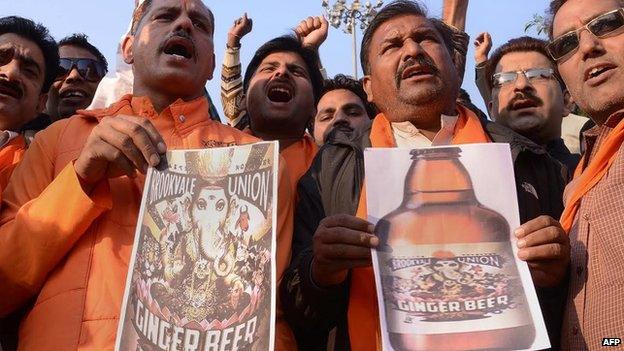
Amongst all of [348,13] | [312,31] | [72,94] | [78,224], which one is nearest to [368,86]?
[78,224]

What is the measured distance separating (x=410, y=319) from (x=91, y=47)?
3805 millimetres

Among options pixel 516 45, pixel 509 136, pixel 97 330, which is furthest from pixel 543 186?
pixel 516 45

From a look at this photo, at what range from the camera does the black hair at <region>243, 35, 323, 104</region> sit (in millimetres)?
4457

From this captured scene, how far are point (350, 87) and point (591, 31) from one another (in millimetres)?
2676

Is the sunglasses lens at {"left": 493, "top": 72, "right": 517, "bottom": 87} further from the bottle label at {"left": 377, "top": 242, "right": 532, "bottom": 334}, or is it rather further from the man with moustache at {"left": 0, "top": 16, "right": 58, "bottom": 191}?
the man with moustache at {"left": 0, "top": 16, "right": 58, "bottom": 191}

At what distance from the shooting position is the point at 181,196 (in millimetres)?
2092

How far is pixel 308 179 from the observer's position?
2.63 metres

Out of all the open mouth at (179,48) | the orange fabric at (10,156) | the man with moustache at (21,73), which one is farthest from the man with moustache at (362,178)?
the man with moustache at (21,73)

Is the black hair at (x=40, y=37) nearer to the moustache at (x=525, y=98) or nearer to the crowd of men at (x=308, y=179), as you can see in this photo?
the crowd of men at (x=308, y=179)

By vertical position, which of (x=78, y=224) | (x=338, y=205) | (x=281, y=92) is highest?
(x=281, y=92)

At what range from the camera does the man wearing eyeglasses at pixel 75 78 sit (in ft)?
14.8

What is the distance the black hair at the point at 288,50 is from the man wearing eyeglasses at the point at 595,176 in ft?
6.46

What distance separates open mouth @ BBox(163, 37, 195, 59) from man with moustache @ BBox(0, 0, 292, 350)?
0.44 metres

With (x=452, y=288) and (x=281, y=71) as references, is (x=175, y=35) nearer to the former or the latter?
(x=281, y=71)
